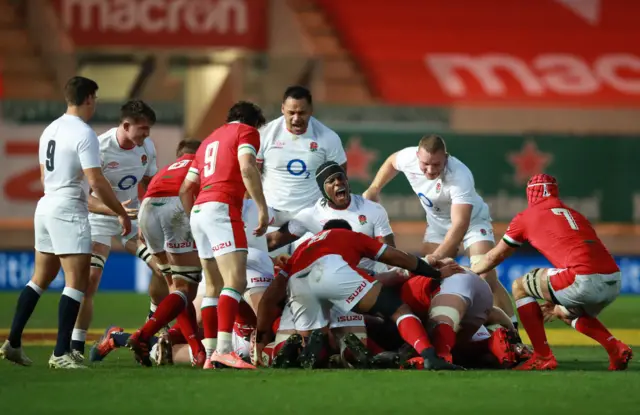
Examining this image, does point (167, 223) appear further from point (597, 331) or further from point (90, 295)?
point (597, 331)

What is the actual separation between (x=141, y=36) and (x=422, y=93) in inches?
200

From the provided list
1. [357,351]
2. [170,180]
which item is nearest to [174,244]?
[170,180]

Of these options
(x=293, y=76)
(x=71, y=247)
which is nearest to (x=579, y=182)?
(x=293, y=76)

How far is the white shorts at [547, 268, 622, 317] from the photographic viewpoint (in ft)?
27.3

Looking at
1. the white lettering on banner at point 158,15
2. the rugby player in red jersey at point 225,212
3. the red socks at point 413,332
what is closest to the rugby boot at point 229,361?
the rugby player in red jersey at point 225,212

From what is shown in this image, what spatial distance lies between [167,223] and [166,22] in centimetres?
1332

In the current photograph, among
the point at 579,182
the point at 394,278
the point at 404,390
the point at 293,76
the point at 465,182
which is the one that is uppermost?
the point at 293,76

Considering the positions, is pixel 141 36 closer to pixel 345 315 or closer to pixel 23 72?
pixel 23 72

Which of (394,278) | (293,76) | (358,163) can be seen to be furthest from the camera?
(293,76)

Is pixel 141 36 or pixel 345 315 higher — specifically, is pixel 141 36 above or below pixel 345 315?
above

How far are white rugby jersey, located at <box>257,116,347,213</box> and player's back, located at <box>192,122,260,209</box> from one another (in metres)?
1.82

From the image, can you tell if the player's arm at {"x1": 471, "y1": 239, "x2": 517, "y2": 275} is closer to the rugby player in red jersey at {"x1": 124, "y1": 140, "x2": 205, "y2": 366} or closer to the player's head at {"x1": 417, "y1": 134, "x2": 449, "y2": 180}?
the player's head at {"x1": 417, "y1": 134, "x2": 449, "y2": 180}

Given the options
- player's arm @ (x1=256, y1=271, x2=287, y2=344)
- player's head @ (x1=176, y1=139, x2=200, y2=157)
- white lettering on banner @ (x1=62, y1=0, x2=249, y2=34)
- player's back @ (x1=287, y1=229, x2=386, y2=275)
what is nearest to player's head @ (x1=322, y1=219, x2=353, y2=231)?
player's back @ (x1=287, y1=229, x2=386, y2=275)

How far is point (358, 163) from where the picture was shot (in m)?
17.0
